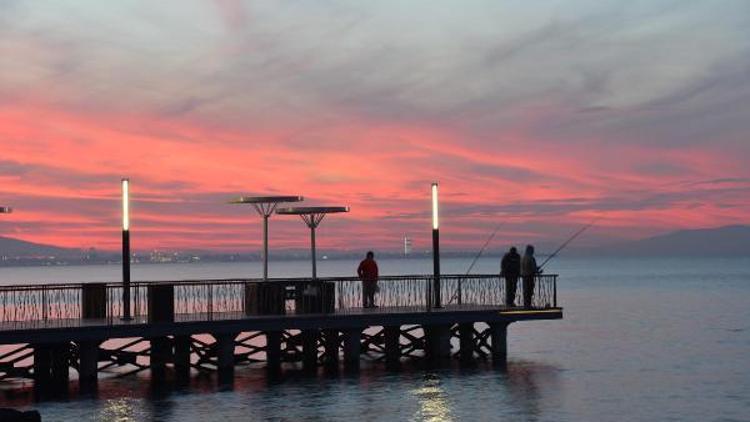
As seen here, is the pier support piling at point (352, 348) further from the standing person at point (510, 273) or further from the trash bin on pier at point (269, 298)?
the standing person at point (510, 273)

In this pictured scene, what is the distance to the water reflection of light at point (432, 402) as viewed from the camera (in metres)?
31.0

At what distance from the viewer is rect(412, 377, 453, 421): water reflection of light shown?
31.0 m

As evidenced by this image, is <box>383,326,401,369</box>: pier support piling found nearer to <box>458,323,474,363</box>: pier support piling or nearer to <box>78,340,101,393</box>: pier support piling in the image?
<box>458,323,474,363</box>: pier support piling

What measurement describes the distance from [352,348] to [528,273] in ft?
21.8

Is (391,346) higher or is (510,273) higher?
(510,273)

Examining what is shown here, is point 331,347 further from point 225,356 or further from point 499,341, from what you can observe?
point 499,341

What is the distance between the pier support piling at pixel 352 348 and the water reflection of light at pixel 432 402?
119 inches

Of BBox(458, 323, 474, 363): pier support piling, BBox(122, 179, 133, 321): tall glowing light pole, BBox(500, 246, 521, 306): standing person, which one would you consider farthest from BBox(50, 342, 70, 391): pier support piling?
BBox(500, 246, 521, 306): standing person

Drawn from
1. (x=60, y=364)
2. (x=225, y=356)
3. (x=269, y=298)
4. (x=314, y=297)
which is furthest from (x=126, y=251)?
(x=314, y=297)

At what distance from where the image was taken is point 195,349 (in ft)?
132

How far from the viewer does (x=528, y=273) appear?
135 feet

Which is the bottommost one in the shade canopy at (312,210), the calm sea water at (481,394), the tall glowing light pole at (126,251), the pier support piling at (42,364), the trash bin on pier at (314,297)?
the calm sea water at (481,394)

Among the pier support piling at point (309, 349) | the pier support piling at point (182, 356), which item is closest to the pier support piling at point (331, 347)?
the pier support piling at point (309, 349)

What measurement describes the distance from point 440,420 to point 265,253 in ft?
33.2
